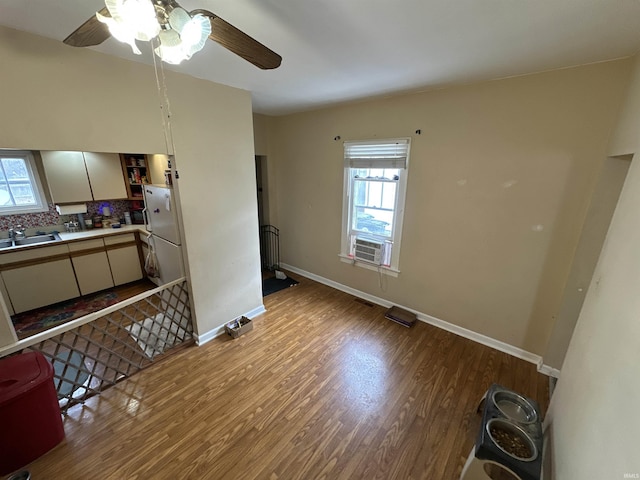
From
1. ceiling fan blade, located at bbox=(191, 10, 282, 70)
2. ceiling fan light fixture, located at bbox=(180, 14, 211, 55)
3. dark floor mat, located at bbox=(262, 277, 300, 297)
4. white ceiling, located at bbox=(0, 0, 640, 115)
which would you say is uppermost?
white ceiling, located at bbox=(0, 0, 640, 115)

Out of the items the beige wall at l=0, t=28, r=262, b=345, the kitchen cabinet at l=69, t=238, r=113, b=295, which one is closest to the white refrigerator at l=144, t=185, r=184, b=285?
the beige wall at l=0, t=28, r=262, b=345

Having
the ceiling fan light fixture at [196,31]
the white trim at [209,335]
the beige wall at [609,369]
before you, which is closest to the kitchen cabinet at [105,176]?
the white trim at [209,335]

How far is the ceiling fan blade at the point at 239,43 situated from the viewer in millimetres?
903

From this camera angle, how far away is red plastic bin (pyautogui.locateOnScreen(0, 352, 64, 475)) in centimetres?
138

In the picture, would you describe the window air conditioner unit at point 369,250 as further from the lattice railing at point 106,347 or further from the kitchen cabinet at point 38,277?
the kitchen cabinet at point 38,277

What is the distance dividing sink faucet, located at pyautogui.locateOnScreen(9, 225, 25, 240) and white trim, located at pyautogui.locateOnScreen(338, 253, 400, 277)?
3958mm

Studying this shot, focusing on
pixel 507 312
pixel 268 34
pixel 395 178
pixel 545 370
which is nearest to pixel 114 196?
pixel 268 34

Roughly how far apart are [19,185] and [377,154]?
170 inches

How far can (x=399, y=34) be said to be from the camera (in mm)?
1339

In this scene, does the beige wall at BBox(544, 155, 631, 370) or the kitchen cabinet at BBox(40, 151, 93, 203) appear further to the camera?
the kitchen cabinet at BBox(40, 151, 93, 203)

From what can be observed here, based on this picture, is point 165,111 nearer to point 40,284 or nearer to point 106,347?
point 106,347

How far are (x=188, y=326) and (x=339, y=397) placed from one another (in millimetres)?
1628

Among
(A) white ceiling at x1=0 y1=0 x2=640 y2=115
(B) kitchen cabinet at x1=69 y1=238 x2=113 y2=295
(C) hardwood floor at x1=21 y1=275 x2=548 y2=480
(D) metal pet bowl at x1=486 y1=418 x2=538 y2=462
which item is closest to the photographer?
(A) white ceiling at x1=0 y1=0 x2=640 y2=115

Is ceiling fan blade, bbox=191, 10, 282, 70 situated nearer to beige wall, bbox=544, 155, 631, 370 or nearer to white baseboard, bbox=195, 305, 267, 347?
beige wall, bbox=544, 155, 631, 370
